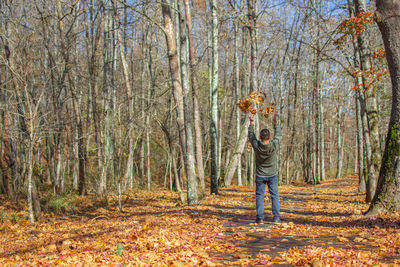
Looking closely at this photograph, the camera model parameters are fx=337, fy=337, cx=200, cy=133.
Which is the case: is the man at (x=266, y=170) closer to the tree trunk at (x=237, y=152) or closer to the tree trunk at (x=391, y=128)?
the tree trunk at (x=391, y=128)

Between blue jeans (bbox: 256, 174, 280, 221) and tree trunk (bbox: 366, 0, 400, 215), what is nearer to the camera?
tree trunk (bbox: 366, 0, 400, 215)

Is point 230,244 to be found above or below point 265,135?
below

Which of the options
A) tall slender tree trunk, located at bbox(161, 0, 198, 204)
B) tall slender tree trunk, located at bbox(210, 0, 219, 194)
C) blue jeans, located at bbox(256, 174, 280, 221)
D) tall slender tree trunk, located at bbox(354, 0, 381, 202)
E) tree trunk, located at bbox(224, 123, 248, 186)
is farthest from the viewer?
tree trunk, located at bbox(224, 123, 248, 186)

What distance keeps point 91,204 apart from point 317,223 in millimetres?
9576

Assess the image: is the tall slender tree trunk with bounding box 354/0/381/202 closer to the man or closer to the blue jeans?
the man

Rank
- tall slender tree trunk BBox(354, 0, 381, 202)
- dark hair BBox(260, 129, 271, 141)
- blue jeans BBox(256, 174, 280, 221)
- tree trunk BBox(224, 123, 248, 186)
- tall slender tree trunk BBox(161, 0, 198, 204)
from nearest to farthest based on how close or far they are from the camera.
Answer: dark hair BBox(260, 129, 271, 141) → blue jeans BBox(256, 174, 280, 221) → tall slender tree trunk BBox(354, 0, 381, 202) → tall slender tree trunk BBox(161, 0, 198, 204) → tree trunk BBox(224, 123, 248, 186)

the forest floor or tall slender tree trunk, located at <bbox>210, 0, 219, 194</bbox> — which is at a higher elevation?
tall slender tree trunk, located at <bbox>210, 0, 219, 194</bbox>

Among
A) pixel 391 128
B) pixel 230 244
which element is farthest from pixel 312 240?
pixel 391 128

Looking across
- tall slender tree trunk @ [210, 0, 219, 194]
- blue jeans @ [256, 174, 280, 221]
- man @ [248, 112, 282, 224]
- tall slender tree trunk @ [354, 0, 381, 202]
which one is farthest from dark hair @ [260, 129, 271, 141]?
tall slender tree trunk @ [210, 0, 219, 194]

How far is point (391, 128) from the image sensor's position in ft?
21.2

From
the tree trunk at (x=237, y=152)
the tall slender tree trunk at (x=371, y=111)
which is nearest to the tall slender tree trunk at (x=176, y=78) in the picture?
the tall slender tree trunk at (x=371, y=111)

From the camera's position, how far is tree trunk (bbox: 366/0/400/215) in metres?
6.28

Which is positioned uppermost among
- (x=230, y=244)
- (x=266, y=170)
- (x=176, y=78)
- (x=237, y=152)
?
(x=176, y=78)

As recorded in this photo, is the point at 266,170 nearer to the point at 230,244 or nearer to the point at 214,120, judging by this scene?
the point at 230,244
